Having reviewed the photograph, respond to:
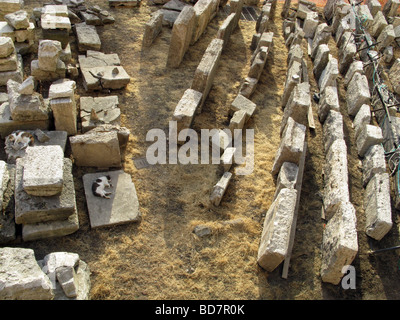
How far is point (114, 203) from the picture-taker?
20.0 ft

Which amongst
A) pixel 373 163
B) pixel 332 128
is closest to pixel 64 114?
pixel 332 128

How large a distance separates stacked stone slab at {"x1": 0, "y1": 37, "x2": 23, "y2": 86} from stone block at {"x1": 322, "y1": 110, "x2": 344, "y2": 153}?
6.89 m

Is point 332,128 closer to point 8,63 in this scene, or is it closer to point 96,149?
point 96,149

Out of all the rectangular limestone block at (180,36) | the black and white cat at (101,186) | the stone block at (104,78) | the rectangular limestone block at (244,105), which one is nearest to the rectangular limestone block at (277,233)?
the black and white cat at (101,186)

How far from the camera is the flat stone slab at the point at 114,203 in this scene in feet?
19.2

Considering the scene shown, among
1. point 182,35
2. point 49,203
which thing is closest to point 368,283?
point 49,203

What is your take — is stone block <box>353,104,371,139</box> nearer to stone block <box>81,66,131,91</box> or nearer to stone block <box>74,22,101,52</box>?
stone block <box>81,66,131,91</box>

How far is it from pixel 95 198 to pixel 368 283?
15.1ft

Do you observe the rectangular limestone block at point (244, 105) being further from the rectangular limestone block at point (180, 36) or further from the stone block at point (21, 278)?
the stone block at point (21, 278)

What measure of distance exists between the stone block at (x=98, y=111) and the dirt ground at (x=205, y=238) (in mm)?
380

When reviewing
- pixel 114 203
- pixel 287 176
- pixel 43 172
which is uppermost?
pixel 43 172

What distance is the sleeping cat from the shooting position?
631cm

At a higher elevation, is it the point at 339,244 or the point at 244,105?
the point at 339,244

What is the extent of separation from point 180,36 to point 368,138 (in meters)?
5.16
